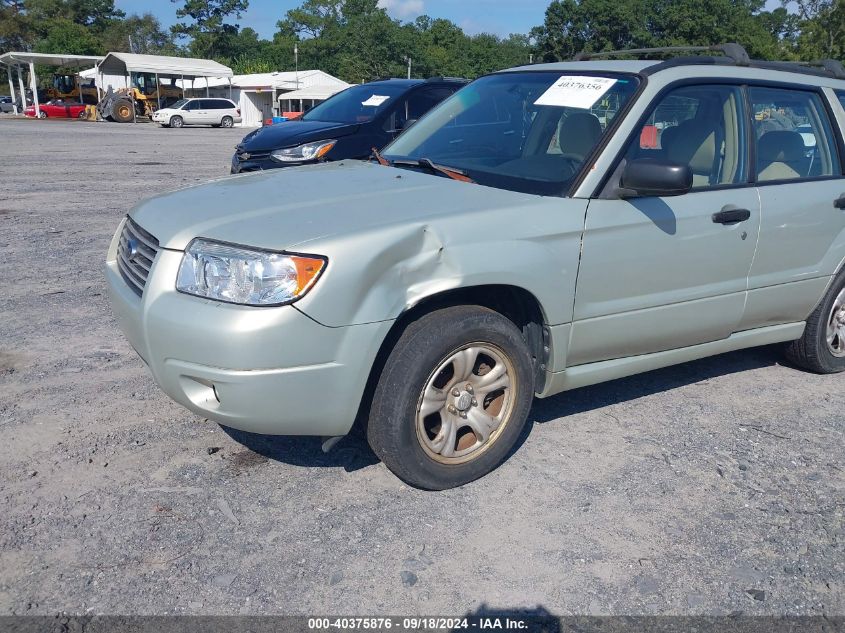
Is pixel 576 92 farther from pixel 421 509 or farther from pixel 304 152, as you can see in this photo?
pixel 304 152

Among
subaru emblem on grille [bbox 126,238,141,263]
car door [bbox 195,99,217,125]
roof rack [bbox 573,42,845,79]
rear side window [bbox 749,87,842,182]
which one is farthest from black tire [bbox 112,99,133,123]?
rear side window [bbox 749,87,842,182]

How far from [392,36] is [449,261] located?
86.4 metres

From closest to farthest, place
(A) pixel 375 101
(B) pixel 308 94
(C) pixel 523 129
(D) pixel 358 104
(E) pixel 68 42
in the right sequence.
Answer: (C) pixel 523 129 → (A) pixel 375 101 → (D) pixel 358 104 → (B) pixel 308 94 → (E) pixel 68 42

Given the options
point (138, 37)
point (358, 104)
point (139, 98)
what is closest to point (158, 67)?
point (139, 98)


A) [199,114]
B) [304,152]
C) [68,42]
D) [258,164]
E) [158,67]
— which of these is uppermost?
[68,42]

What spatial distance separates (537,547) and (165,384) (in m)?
1.63

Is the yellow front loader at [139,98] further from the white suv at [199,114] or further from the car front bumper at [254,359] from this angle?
the car front bumper at [254,359]

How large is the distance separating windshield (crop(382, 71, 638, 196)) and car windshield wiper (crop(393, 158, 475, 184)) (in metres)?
0.05

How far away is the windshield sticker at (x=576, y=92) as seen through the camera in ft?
13.1

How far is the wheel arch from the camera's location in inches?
128

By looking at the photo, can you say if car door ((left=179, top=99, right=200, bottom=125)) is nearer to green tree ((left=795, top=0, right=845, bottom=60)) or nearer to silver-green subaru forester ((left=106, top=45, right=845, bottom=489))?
green tree ((left=795, top=0, right=845, bottom=60))

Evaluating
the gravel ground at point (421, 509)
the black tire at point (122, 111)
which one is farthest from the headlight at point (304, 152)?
the black tire at point (122, 111)

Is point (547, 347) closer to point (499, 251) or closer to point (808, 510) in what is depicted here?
point (499, 251)

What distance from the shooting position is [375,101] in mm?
9945
